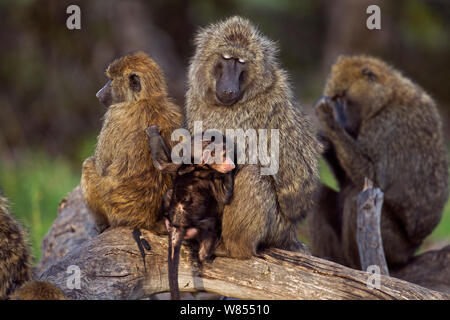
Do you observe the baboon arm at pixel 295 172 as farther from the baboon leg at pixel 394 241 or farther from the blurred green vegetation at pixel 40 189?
the blurred green vegetation at pixel 40 189

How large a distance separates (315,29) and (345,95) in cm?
1064

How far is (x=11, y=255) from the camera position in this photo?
3604mm

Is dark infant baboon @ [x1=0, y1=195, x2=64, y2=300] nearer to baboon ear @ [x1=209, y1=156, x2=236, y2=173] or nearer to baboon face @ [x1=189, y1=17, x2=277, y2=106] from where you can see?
baboon ear @ [x1=209, y1=156, x2=236, y2=173]

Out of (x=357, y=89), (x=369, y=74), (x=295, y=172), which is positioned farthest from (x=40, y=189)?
(x=295, y=172)

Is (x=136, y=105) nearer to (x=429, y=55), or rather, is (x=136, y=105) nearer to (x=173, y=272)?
(x=173, y=272)

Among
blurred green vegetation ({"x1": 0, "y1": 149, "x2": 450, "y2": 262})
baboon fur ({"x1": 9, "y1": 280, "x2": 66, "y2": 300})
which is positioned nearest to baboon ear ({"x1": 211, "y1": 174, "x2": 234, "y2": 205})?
baboon fur ({"x1": 9, "y1": 280, "x2": 66, "y2": 300})

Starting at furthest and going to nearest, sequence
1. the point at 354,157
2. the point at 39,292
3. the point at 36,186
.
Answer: the point at 36,186 < the point at 354,157 < the point at 39,292

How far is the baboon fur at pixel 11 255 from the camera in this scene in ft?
11.6

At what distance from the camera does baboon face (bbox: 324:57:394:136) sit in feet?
18.9

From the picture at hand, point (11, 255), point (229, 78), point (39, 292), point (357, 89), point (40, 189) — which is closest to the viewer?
point (39, 292)

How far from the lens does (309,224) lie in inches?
233

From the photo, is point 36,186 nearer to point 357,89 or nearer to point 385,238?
point 357,89

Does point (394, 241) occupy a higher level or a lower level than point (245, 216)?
lower

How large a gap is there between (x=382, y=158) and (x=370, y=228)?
788mm
